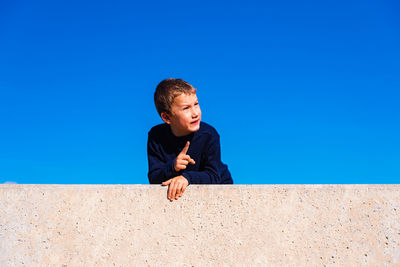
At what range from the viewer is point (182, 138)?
320 centimetres

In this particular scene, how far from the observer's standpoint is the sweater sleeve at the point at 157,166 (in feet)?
9.42

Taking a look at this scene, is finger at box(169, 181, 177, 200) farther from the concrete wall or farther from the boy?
the boy

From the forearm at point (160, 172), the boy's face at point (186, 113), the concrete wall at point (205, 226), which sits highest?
the boy's face at point (186, 113)

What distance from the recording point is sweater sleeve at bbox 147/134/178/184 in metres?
2.87

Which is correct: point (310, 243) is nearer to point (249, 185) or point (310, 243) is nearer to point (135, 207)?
point (249, 185)

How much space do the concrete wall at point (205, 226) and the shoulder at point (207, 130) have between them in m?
0.71

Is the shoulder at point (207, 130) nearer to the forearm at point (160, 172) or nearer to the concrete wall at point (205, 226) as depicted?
the forearm at point (160, 172)

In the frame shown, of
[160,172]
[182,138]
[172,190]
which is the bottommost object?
[172,190]

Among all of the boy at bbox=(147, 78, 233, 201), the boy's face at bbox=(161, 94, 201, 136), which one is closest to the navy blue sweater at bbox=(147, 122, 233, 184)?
the boy at bbox=(147, 78, 233, 201)

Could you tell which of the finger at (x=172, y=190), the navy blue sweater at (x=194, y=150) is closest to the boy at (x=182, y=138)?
the navy blue sweater at (x=194, y=150)

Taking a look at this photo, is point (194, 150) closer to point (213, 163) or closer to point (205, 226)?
point (213, 163)

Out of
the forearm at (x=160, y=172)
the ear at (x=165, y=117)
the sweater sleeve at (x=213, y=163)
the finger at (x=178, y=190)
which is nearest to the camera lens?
the finger at (x=178, y=190)

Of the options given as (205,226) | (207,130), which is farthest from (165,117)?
(205,226)

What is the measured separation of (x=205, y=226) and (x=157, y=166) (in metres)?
0.75
